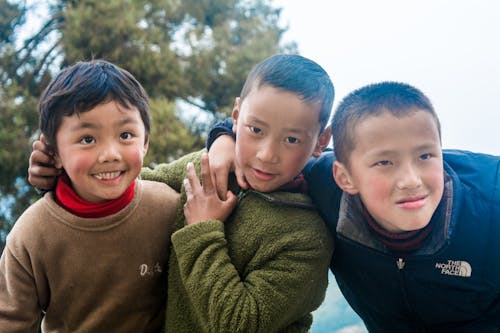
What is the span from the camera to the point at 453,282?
1104 millimetres

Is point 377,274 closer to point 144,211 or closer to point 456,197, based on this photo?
point 456,197

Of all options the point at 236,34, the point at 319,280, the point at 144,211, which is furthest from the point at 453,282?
the point at 236,34

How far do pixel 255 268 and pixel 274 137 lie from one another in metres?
0.30

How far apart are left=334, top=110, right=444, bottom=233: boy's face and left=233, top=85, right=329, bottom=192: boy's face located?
0.13 metres

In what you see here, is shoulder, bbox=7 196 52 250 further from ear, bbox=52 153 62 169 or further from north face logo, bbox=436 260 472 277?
north face logo, bbox=436 260 472 277

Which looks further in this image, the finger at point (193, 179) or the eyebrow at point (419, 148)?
the finger at point (193, 179)

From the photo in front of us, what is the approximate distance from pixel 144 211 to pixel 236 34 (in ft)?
12.3

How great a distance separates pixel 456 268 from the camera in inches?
43.3

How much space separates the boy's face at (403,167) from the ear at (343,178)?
0.05 meters

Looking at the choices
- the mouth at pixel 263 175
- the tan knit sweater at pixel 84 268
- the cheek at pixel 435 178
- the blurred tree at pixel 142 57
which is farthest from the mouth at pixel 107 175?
the blurred tree at pixel 142 57

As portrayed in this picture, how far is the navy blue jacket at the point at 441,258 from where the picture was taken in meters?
1.08

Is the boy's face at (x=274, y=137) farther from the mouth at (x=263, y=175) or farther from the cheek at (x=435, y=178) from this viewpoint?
the cheek at (x=435, y=178)

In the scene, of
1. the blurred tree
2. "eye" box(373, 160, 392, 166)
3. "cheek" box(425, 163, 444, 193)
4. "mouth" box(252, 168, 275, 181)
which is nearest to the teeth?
"mouth" box(252, 168, 275, 181)

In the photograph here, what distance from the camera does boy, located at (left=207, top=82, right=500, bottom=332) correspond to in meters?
1.05
